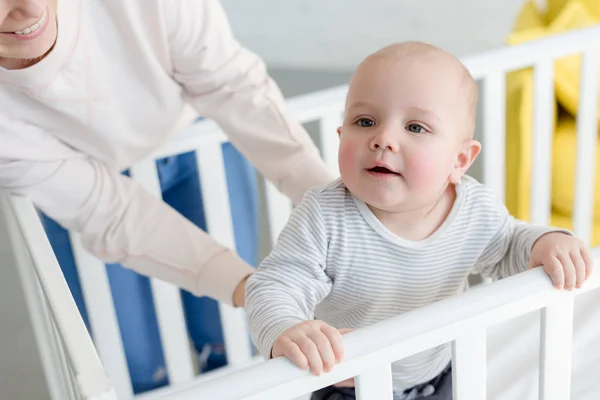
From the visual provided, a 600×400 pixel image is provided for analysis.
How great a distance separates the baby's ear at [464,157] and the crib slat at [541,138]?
620mm

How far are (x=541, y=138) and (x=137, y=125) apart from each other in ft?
2.51

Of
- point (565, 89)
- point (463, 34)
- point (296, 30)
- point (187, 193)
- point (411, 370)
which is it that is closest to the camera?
point (411, 370)

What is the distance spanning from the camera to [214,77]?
46.4 inches

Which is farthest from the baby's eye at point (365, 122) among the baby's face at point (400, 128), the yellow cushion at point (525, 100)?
the yellow cushion at point (525, 100)

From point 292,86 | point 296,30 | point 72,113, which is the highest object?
point 296,30

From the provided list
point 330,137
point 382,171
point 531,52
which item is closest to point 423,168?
point 382,171

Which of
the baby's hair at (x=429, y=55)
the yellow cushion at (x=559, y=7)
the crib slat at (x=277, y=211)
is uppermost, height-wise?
the yellow cushion at (x=559, y=7)

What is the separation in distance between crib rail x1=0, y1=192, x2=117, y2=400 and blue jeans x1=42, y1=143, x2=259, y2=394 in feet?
0.62

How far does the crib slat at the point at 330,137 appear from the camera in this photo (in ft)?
4.68

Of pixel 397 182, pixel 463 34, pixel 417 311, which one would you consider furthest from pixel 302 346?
pixel 463 34

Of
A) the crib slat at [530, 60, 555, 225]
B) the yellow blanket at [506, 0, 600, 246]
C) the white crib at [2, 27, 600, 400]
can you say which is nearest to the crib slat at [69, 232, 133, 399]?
the white crib at [2, 27, 600, 400]

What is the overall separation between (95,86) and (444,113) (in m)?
0.47

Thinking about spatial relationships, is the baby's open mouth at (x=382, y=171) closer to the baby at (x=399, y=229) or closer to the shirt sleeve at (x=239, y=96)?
the baby at (x=399, y=229)

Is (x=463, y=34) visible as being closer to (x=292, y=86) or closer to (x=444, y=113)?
(x=292, y=86)
